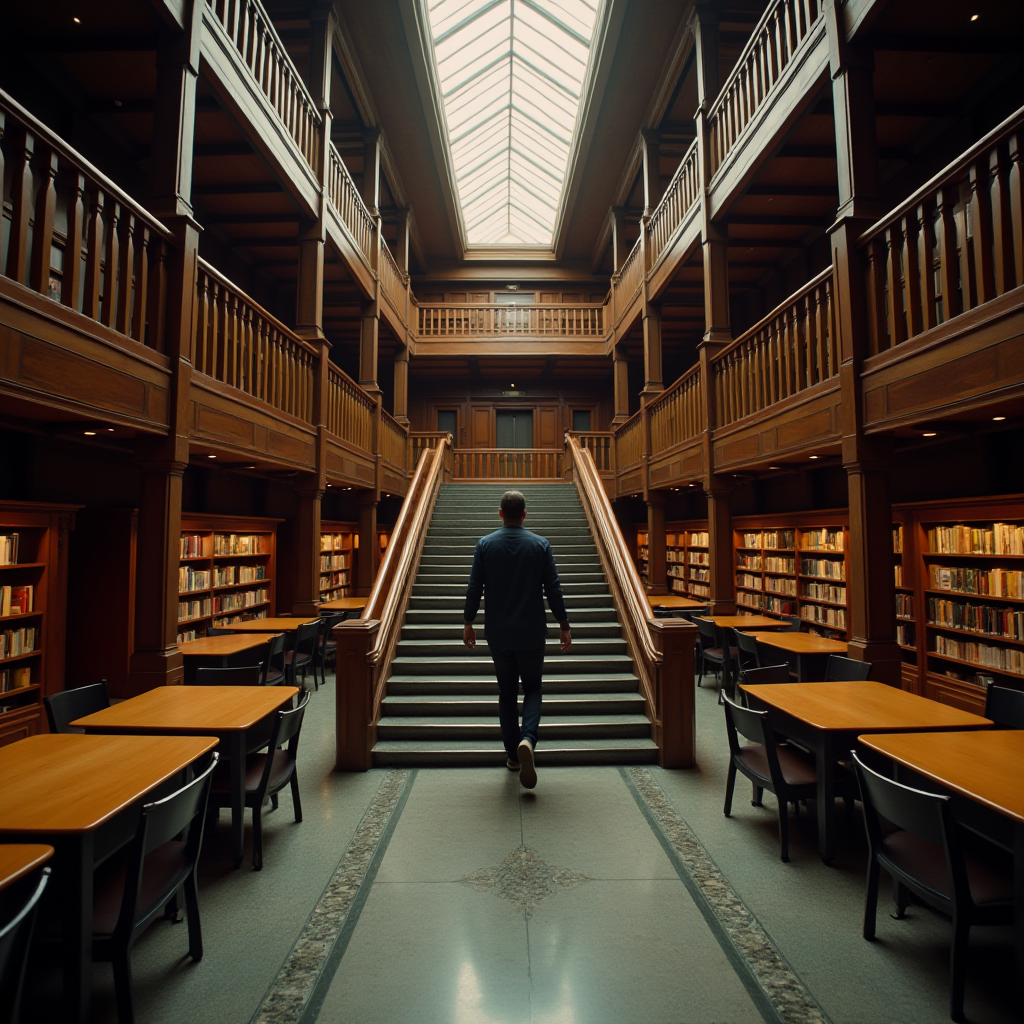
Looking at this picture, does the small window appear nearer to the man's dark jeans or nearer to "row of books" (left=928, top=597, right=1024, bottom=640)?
"row of books" (left=928, top=597, right=1024, bottom=640)

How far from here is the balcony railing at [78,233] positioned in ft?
11.4

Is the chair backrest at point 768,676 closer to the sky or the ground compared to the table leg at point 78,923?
closer to the sky

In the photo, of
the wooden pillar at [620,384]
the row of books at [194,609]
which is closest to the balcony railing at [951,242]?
the row of books at [194,609]

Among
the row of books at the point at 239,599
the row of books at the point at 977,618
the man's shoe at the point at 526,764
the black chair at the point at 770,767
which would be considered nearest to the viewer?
the black chair at the point at 770,767

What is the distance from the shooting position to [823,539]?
848 cm

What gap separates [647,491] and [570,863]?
8.42m

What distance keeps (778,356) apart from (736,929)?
557 cm

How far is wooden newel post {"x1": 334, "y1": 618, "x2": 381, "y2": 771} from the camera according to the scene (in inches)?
183

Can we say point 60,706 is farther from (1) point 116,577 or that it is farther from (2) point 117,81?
(2) point 117,81

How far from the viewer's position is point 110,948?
2094 mm

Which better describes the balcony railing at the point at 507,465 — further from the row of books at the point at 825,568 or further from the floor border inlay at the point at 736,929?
the floor border inlay at the point at 736,929

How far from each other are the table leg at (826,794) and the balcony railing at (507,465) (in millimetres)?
11808

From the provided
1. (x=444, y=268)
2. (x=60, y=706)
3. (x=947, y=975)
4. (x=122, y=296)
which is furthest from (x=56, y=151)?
(x=444, y=268)

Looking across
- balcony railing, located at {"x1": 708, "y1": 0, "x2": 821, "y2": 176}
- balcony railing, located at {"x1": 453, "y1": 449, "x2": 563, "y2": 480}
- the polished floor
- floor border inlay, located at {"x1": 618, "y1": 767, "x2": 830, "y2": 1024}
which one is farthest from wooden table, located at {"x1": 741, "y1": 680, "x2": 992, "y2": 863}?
balcony railing, located at {"x1": 453, "y1": 449, "x2": 563, "y2": 480}
